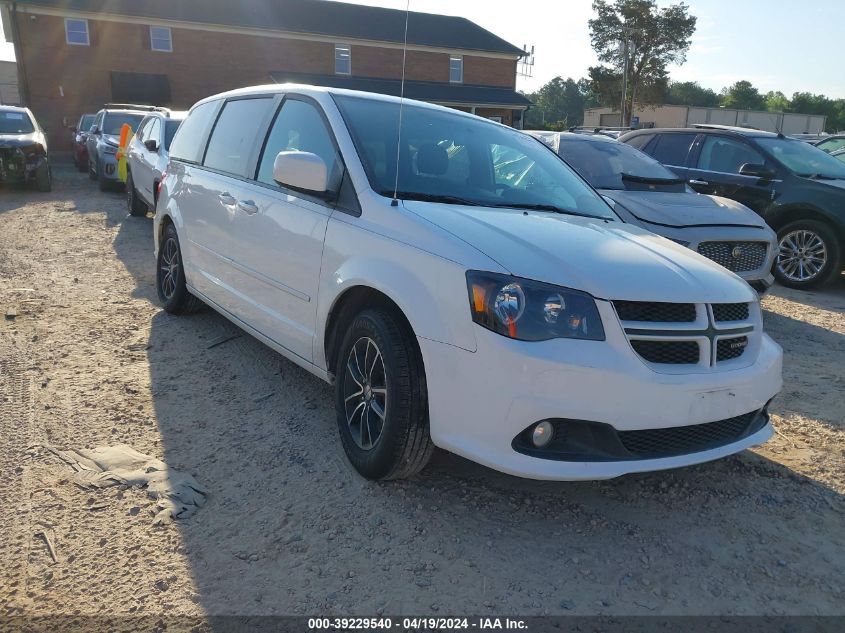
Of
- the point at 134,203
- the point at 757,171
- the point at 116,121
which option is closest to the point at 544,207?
the point at 757,171

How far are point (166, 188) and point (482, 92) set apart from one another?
35.7 meters

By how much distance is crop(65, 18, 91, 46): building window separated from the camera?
30094 millimetres

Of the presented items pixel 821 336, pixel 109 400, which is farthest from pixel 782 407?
pixel 109 400

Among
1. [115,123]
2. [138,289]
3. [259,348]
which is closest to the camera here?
[259,348]

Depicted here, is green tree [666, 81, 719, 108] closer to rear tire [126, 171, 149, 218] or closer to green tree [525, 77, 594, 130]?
green tree [525, 77, 594, 130]

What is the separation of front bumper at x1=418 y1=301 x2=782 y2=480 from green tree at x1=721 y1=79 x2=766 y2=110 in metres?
113

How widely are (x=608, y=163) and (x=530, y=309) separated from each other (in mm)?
5194

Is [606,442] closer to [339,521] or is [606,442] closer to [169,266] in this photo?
[339,521]

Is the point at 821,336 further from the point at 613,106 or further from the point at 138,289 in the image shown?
the point at 613,106

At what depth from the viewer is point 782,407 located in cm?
418

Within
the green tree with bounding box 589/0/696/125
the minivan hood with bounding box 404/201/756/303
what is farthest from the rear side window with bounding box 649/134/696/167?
the green tree with bounding box 589/0/696/125

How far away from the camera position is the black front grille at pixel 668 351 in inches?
103

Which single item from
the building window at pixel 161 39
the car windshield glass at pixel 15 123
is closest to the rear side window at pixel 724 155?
the car windshield glass at pixel 15 123

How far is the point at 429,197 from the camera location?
10.7ft
